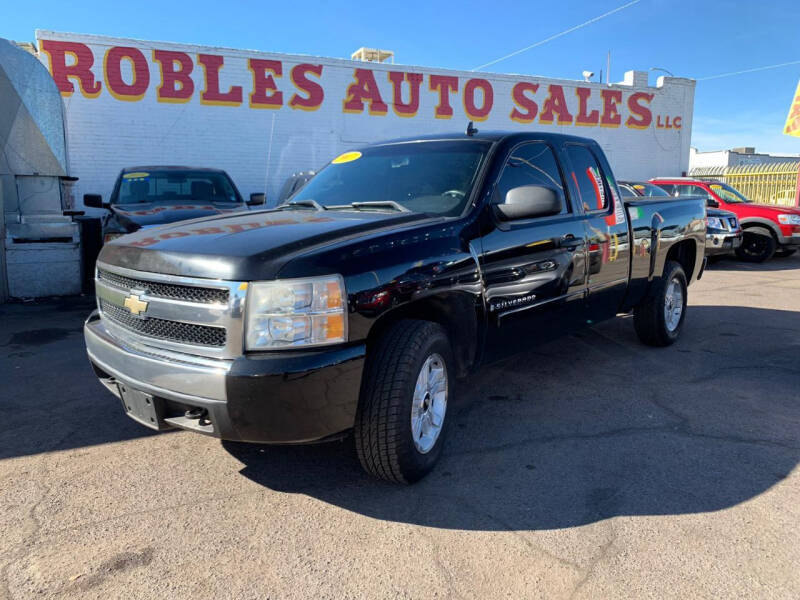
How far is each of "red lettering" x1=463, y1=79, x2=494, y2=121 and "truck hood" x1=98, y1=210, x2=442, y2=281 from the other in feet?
47.2

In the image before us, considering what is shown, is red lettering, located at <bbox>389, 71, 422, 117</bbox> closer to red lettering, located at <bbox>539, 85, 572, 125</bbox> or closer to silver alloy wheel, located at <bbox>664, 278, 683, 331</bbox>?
red lettering, located at <bbox>539, 85, 572, 125</bbox>

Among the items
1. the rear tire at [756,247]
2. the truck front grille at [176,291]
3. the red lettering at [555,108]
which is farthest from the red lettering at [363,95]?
the truck front grille at [176,291]

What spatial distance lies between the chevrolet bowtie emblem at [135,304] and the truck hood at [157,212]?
3.96 meters

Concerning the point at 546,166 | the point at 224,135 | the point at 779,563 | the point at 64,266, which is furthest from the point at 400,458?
the point at 224,135

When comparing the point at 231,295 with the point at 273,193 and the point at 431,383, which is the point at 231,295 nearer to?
the point at 431,383

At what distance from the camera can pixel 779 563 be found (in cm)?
256

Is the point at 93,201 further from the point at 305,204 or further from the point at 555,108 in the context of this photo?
the point at 555,108

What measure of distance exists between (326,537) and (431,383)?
927 mm

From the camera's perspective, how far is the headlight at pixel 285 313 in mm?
2584

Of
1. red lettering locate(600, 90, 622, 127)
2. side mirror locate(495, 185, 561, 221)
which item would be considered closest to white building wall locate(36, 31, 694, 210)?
red lettering locate(600, 90, 622, 127)

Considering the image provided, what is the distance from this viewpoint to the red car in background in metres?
13.0

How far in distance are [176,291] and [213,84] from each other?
42.1 feet

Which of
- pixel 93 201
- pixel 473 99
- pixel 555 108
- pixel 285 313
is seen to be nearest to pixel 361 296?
pixel 285 313

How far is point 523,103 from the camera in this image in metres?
17.9
